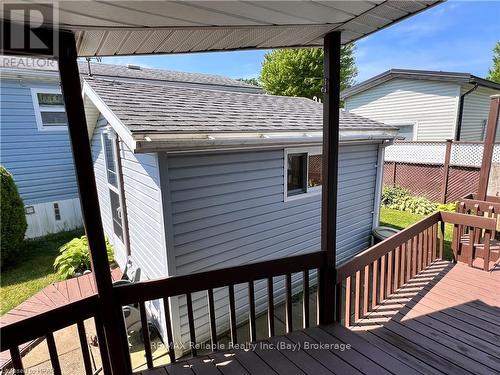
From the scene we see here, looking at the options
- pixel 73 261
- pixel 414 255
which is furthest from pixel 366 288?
pixel 73 261

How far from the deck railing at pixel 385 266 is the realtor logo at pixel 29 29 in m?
2.69

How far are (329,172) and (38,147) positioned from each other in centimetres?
833

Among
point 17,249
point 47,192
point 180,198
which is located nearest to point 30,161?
point 47,192

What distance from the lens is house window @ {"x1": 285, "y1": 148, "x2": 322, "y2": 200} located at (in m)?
4.36

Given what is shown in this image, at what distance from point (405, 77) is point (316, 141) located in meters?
9.13

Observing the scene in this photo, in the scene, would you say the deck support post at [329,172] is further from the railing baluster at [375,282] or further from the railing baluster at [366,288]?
the railing baluster at [375,282]

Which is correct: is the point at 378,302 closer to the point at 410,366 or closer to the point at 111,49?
the point at 410,366

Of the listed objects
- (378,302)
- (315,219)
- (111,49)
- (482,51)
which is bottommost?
(378,302)

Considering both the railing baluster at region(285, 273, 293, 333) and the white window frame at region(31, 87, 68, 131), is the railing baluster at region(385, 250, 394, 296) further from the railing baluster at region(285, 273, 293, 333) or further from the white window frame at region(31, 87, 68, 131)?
the white window frame at region(31, 87, 68, 131)

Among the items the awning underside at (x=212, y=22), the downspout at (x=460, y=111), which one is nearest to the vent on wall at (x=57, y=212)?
the awning underside at (x=212, y=22)

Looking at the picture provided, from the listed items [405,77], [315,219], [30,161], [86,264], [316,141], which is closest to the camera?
[316,141]

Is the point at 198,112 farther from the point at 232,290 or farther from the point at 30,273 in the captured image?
the point at 30,273

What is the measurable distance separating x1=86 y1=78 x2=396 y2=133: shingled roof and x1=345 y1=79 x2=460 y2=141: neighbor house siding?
6.76 metres

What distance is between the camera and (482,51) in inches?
857
